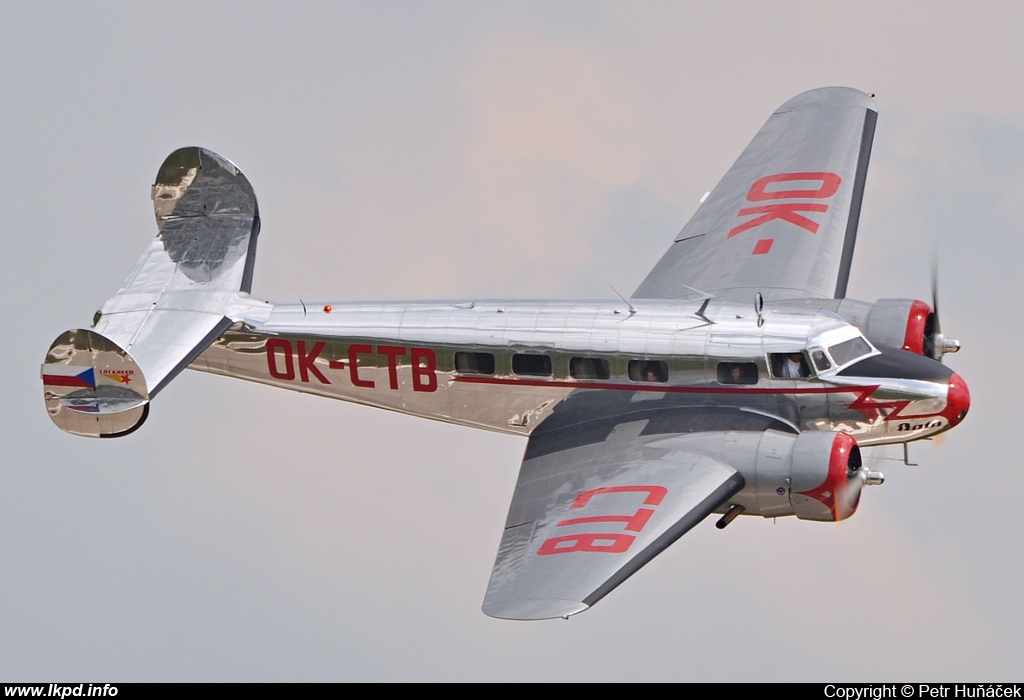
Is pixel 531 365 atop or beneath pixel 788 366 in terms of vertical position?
atop

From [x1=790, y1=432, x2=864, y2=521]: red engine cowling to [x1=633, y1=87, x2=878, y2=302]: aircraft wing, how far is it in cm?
431

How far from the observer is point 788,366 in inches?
1085

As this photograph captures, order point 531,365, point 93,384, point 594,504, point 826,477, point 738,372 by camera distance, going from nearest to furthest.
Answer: point 826,477 → point 594,504 → point 93,384 → point 738,372 → point 531,365

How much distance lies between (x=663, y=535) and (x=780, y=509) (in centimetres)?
196

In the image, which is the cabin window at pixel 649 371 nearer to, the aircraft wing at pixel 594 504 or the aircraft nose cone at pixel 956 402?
the aircraft wing at pixel 594 504

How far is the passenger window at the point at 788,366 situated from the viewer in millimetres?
27527

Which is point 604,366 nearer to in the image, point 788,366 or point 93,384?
point 788,366

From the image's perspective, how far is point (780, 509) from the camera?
86.4 feet

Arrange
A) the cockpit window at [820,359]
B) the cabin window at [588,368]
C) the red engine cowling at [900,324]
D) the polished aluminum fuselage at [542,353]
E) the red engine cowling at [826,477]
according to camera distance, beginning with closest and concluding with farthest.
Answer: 1. the red engine cowling at [826,477]
2. the cockpit window at [820,359]
3. the polished aluminum fuselage at [542,353]
4. the cabin window at [588,368]
5. the red engine cowling at [900,324]

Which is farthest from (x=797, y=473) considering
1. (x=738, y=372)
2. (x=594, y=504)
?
(x=594, y=504)

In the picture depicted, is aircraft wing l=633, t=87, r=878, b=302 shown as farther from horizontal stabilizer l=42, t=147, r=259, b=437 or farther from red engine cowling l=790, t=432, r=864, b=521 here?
horizontal stabilizer l=42, t=147, r=259, b=437

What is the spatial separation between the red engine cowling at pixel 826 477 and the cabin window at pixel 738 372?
5.55 feet

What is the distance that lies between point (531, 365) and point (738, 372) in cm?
324

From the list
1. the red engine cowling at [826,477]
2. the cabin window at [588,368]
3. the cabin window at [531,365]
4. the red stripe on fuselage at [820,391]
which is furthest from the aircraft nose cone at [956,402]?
the cabin window at [531,365]
